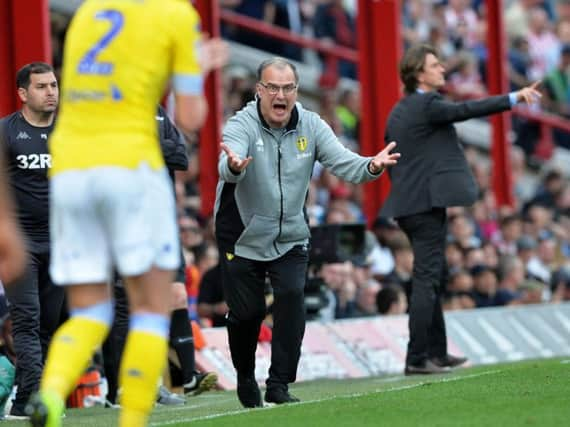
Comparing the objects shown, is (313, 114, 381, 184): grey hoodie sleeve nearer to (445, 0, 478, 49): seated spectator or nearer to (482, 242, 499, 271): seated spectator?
(482, 242, 499, 271): seated spectator

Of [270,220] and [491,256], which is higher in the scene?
[270,220]

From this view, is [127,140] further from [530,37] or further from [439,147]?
[530,37]

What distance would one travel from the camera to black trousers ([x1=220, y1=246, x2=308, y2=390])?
9.28 meters

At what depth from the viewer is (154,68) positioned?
668 centimetres

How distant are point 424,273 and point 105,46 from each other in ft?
17.0

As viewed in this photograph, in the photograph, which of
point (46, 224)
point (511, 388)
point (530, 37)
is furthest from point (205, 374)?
point (530, 37)

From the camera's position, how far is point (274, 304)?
30.6 ft

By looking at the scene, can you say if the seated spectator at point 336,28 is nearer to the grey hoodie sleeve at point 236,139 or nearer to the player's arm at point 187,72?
the grey hoodie sleeve at point 236,139

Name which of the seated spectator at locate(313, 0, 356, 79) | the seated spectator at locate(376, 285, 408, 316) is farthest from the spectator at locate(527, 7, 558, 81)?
the seated spectator at locate(376, 285, 408, 316)

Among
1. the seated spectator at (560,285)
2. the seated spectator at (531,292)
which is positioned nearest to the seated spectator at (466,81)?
the seated spectator at (560,285)

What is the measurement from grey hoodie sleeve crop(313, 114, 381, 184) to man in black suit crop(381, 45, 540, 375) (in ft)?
6.74

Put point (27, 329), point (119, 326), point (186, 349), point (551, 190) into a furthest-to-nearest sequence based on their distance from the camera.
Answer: point (551, 190)
point (186, 349)
point (119, 326)
point (27, 329)

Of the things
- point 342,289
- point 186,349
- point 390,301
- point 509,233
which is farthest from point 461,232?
point 186,349

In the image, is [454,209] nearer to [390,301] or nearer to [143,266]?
Answer: [390,301]
